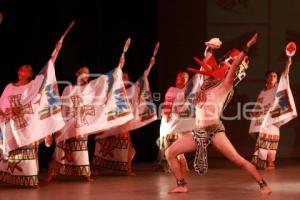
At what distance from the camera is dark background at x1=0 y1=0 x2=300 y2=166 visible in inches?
358

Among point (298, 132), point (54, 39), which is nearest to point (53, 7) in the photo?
point (54, 39)

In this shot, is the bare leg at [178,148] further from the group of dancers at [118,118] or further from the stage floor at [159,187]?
the stage floor at [159,187]

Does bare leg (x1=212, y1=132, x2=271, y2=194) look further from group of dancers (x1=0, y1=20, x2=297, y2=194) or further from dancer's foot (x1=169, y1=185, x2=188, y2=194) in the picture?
dancer's foot (x1=169, y1=185, x2=188, y2=194)

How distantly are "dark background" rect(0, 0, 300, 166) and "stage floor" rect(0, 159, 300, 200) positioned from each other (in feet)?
5.13

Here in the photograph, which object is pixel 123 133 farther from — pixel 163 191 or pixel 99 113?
pixel 163 191

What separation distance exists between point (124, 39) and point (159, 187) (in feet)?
11.0

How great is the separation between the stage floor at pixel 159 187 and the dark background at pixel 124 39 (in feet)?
5.13

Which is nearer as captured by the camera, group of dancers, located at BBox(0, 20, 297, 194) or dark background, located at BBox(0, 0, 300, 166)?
group of dancers, located at BBox(0, 20, 297, 194)

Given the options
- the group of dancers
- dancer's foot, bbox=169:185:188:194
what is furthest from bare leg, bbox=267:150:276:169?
dancer's foot, bbox=169:185:188:194

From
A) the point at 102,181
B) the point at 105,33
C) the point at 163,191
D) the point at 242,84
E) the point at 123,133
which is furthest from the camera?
the point at 242,84

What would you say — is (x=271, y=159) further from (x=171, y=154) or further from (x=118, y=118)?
(x=171, y=154)

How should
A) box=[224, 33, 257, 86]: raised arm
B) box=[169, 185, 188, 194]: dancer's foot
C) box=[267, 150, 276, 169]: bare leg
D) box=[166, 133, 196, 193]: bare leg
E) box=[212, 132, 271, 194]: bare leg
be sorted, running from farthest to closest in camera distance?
box=[267, 150, 276, 169]: bare leg → box=[169, 185, 188, 194]: dancer's foot → box=[166, 133, 196, 193]: bare leg → box=[212, 132, 271, 194]: bare leg → box=[224, 33, 257, 86]: raised arm

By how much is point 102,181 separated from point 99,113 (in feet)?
2.42

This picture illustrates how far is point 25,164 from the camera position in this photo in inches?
300
